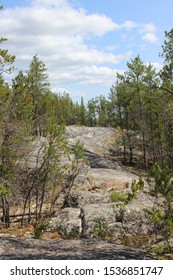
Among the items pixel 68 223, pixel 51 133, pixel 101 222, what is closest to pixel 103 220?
pixel 101 222

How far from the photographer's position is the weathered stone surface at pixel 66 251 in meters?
9.66

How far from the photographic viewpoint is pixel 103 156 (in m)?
44.3

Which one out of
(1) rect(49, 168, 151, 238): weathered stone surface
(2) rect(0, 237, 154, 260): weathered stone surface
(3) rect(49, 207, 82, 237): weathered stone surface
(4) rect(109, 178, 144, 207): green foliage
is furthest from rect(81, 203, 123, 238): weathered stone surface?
(4) rect(109, 178, 144, 207): green foliage

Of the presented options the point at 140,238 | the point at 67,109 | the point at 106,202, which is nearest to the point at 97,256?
the point at 140,238

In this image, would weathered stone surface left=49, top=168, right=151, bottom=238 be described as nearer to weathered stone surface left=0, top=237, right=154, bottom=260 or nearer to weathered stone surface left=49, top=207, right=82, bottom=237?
weathered stone surface left=49, top=207, right=82, bottom=237

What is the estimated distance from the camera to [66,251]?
34.1 feet

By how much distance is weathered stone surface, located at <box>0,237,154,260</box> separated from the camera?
9.66m

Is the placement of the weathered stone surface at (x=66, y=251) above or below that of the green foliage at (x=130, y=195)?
below

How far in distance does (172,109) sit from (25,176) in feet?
44.1

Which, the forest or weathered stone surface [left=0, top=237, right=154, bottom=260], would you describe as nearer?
weathered stone surface [left=0, top=237, right=154, bottom=260]

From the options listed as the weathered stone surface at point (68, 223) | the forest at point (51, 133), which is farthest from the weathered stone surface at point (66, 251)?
the weathered stone surface at point (68, 223)

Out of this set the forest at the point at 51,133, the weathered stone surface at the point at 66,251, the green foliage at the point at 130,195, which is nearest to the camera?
the green foliage at the point at 130,195

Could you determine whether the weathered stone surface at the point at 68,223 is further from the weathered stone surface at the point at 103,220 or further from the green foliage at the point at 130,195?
the green foliage at the point at 130,195
